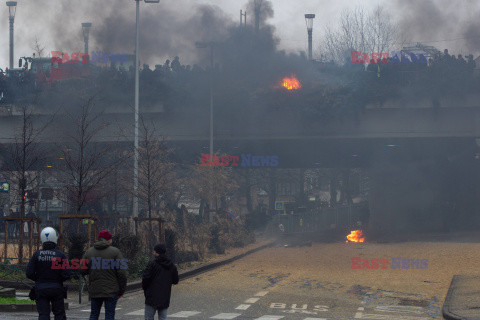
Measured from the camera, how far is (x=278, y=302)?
13656 mm

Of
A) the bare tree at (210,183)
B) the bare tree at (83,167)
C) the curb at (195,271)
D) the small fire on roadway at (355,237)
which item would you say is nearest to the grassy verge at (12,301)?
the curb at (195,271)

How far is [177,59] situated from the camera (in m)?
34.2

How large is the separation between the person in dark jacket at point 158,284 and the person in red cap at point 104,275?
0.34 metres

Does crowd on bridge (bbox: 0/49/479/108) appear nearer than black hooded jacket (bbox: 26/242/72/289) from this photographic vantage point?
No

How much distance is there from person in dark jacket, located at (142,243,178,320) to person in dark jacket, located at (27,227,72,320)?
0.95 meters

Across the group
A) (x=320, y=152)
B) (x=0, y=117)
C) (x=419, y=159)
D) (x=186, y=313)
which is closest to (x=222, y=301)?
(x=186, y=313)

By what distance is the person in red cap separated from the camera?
26.9 feet

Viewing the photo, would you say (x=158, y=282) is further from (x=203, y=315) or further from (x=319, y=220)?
(x=319, y=220)

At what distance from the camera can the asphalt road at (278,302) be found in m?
12.1

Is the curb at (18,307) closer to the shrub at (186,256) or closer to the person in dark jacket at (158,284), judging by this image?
the person in dark jacket at (158,284)

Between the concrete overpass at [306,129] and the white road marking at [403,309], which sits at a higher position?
the concrete overpass at [306,129]

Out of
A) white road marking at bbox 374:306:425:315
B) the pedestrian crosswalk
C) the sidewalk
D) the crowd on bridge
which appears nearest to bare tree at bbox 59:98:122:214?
the crowd on bridge

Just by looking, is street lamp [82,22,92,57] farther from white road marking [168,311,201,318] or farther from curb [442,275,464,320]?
white road marking [168,311,201,318]

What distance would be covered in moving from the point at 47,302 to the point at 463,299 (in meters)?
8.54
